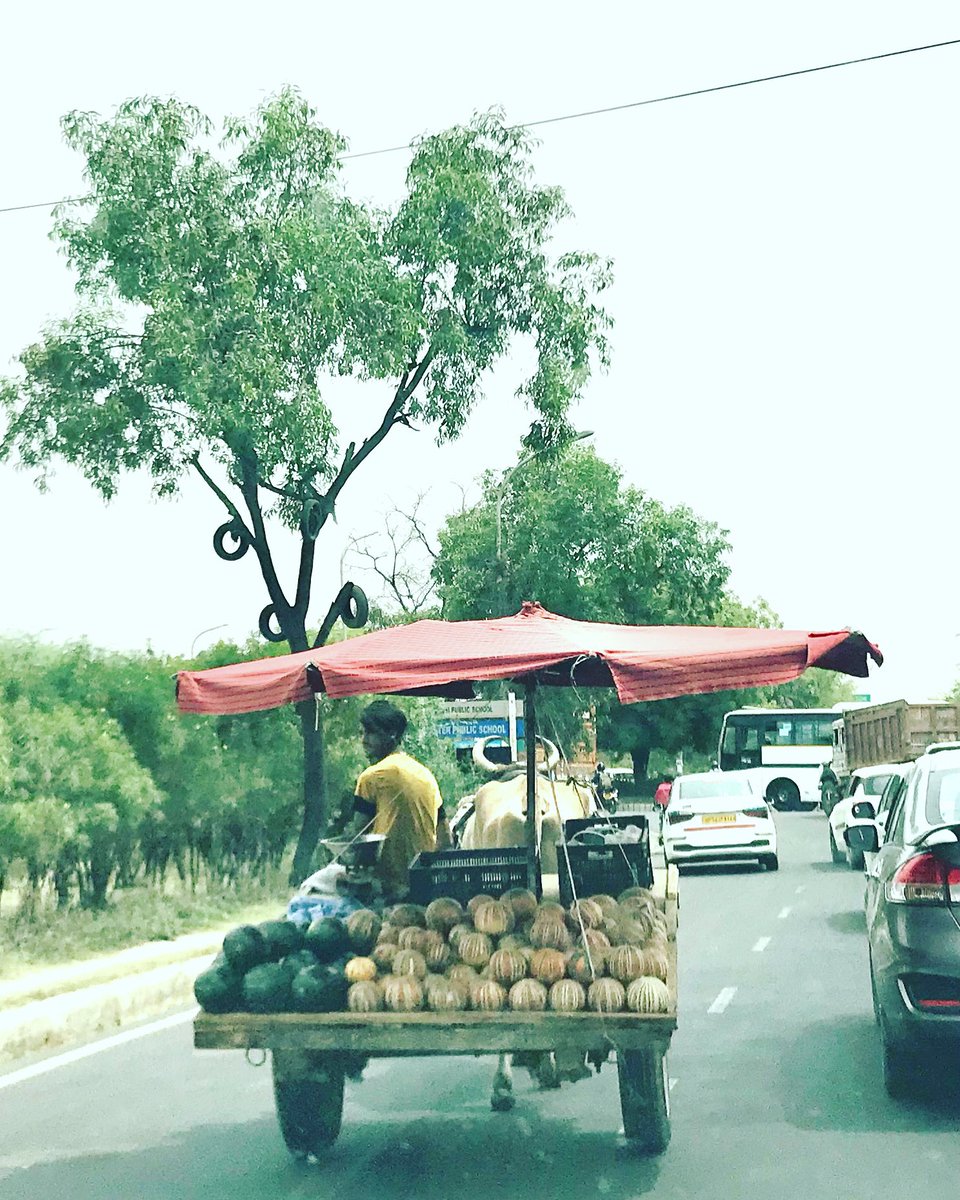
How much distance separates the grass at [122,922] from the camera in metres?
14.6

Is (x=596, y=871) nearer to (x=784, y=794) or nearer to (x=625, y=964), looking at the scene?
(x=625, y=964)

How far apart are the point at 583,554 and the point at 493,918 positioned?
5619 centimetres

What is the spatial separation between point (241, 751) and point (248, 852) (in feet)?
5.06

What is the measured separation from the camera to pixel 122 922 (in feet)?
54.9

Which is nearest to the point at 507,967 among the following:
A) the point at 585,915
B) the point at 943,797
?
the point at 585,915

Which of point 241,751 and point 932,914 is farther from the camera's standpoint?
point 241,751

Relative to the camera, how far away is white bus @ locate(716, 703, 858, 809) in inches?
2418

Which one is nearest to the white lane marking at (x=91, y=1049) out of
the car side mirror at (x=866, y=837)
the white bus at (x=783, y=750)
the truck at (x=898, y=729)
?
the car side mirror at (x=866, y=837)

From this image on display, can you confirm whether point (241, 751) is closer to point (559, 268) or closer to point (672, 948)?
point (559, 268)

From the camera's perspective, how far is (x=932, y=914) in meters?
7.84

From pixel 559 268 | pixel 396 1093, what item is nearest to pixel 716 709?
pixel 559 268

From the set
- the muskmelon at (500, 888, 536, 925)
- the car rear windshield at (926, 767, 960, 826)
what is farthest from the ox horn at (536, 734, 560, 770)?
the car rear windshield at (926, 767, 960, 826)

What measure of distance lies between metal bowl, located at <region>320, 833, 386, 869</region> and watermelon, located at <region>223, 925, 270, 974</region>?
2.13 feet

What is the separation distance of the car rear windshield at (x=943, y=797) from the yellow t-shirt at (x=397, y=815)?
106 inches
